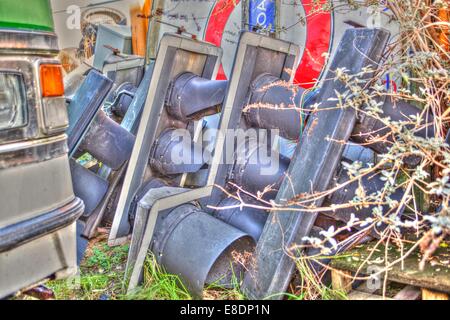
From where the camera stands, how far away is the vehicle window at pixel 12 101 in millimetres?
1508

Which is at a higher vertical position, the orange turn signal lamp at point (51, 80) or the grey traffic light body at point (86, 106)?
the orange turn signal lamp at point (51, 80)

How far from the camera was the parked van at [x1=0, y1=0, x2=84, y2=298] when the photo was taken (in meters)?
1.49

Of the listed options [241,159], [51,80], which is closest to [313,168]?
[241,159]

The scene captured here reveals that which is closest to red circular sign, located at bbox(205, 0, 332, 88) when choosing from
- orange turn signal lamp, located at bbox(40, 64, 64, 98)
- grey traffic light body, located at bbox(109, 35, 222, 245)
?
grey traffic light body, located at bbox(109, 35, 222, 245)

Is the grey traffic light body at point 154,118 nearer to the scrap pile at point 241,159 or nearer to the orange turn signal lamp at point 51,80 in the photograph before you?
the scrap pile at point 241,159

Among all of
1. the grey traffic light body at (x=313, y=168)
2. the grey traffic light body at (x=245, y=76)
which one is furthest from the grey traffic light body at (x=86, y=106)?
the grey traffic light body at (x=313, y=168)

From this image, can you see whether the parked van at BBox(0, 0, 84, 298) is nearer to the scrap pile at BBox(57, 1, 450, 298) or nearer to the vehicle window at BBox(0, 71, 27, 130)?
the vehicle window at BBox(0, 71, 27, 130)

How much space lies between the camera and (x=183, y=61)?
10.2 ft

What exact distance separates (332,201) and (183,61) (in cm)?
170

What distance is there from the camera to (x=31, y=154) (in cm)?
157

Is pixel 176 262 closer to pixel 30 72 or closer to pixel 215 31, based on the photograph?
pixel 30 72

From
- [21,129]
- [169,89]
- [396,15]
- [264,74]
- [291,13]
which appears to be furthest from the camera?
[291,13]

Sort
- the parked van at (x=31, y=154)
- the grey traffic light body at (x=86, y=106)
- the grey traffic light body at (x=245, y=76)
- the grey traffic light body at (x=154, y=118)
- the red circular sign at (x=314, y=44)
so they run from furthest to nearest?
the red circular sign at (x=314, y=44) → the grey traffic light body at (x=154, y=118) → the grey traffic light body at (x=86, y=106) → the grey traffic light body at (x=245, y=76) → the parked van at (x=31, y=154)
